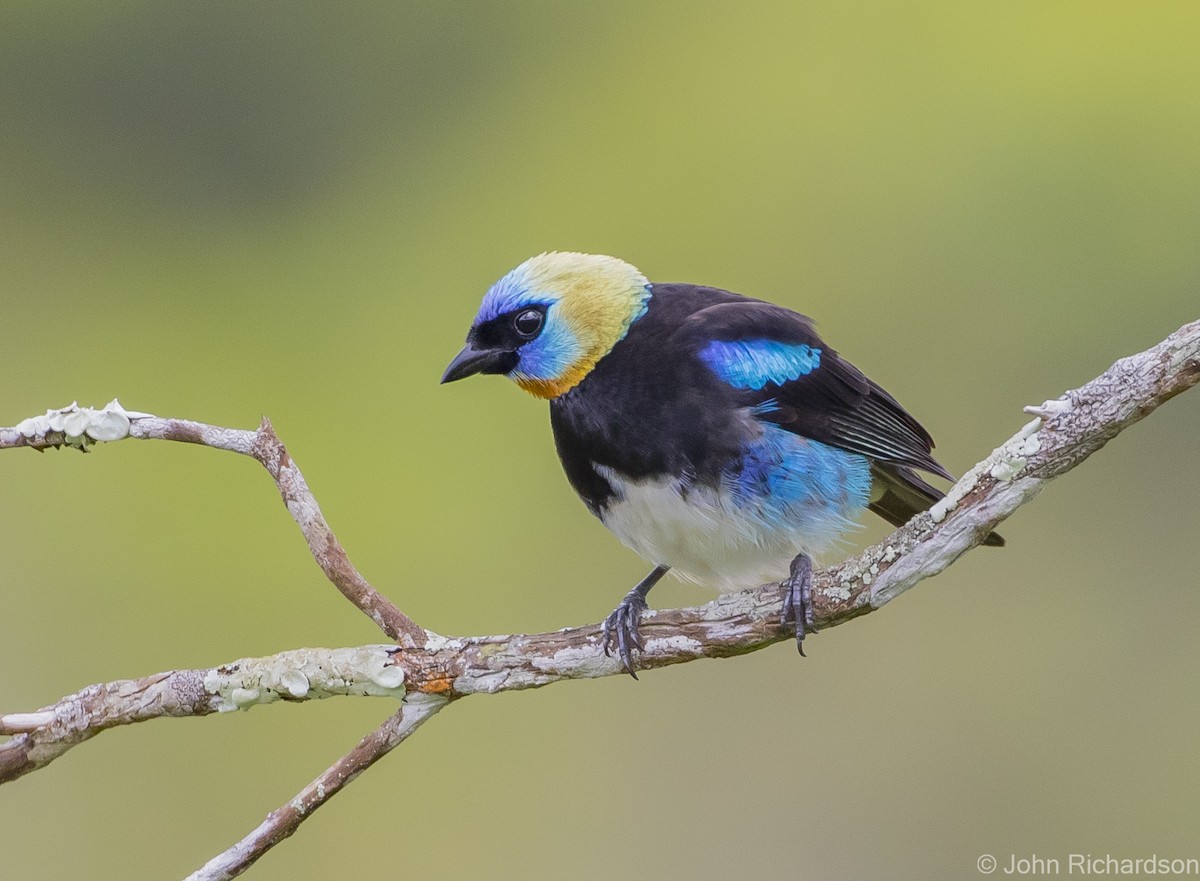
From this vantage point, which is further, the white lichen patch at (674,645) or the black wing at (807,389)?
the black wing at (807,389)

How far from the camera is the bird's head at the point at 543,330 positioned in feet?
10.8

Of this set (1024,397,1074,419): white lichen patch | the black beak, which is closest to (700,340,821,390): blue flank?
the black beak

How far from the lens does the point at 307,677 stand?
2.65 m

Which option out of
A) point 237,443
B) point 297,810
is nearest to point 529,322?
point 237,443

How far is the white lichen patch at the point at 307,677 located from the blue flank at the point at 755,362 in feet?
3.43

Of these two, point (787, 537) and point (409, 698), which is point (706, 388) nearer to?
point (787, 537)

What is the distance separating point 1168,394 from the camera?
7.34ft

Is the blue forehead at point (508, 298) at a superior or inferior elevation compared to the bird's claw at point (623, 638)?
superior

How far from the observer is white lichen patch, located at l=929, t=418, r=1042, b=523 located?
2.33 metres

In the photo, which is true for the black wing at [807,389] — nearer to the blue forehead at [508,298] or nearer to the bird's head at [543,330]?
the bird's head at [543,330]

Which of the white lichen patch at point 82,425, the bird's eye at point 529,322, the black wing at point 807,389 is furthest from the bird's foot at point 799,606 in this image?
the white lichen patch at point 82,425

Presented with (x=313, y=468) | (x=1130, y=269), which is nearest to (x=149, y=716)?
(x=313, y=468)

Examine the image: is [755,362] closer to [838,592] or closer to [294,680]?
[838,592]

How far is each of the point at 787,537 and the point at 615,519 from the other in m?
0.41
